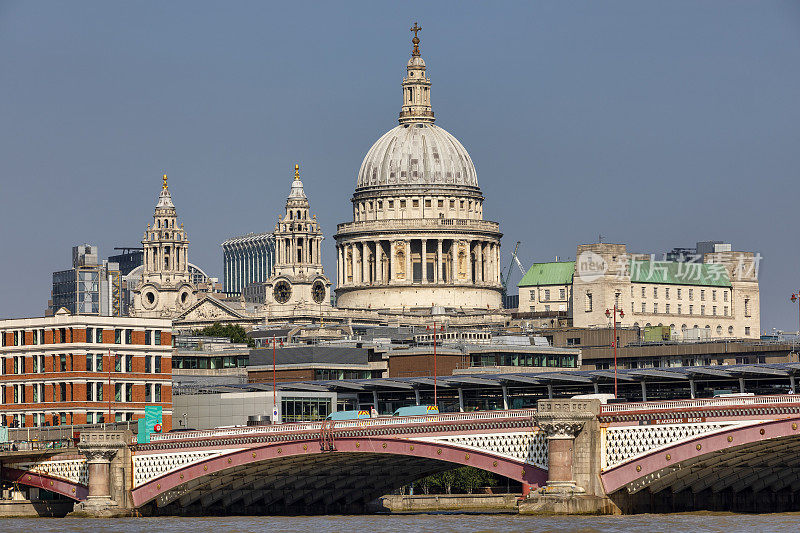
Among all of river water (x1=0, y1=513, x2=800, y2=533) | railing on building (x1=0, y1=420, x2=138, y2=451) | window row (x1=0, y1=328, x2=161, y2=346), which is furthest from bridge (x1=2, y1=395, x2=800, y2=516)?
window row (x1=0, y1=328, x2=161, y2=346)

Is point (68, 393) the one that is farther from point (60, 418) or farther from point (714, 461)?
point (714, 461)

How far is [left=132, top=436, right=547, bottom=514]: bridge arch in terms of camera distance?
119938 mm

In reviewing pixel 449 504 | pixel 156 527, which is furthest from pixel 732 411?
pixel 449 504

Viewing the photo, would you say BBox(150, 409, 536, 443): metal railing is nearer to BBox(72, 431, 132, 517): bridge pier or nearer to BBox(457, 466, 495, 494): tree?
BBox(72, 431, 132, 517): bridge pier

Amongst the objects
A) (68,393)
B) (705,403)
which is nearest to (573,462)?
(705,403)

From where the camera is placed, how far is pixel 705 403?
112125 mm

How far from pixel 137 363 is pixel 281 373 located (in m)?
37.7

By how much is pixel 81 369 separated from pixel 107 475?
89.4 feet

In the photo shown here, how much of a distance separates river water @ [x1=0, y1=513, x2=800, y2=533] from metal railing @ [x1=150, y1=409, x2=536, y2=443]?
4926 mm

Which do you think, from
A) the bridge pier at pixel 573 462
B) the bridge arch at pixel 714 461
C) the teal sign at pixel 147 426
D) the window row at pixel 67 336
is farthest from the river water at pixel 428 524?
the window row at pixel 67 336

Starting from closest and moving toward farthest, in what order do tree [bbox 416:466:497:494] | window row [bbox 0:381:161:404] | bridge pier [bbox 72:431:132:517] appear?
bridge pier [bbox 72:431:132:517], window row [bbox 0:381:161:404], tree [bbox 416:466:497:494]

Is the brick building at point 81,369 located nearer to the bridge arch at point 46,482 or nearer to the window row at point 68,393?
the window row at point 68,393

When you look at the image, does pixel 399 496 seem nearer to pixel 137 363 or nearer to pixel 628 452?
pixel 137 363

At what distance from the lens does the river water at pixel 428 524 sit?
349 ft
